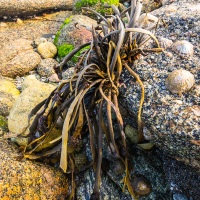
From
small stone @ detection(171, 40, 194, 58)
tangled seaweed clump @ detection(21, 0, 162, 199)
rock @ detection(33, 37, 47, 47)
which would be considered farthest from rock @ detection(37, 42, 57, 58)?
small stone @ detection(171, 40, 194, 58)

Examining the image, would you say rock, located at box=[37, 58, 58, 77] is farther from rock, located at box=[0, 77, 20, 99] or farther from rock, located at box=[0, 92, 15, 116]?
rock, located at box=[0, 92, 15, 116]

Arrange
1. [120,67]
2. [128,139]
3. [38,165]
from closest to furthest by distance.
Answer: [120,67] < [128,139] < [38,165]

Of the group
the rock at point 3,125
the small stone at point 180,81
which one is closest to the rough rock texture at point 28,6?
the rock at point 3,125

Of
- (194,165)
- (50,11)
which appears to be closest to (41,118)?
(194,165)

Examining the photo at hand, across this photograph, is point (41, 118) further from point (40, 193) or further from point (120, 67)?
point (120, 67)

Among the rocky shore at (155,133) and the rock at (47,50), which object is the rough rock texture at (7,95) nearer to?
the rocky shore at (155,133)

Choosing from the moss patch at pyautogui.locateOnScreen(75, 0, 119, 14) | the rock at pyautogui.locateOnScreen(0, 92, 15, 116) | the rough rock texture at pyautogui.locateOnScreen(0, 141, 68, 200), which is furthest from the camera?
the moss patch at pyautogui.locateOnScreen(75, 0, 119, 14)
